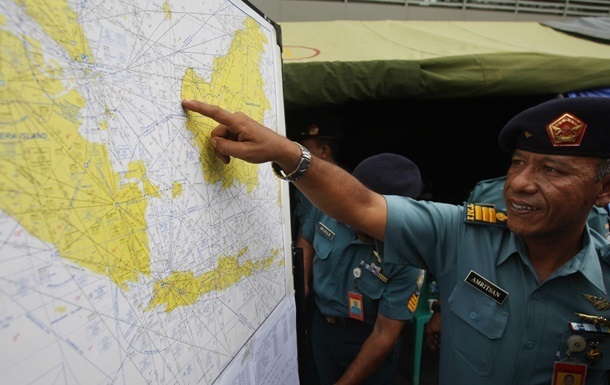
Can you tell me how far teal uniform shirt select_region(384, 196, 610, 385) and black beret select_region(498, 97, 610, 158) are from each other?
323 mm

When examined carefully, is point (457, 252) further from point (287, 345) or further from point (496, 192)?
point (496, 192)

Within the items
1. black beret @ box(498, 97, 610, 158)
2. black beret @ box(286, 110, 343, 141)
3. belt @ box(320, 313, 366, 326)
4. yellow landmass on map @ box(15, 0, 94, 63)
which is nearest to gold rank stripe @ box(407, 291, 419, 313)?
belt @ box(320, 313, 366, 326)

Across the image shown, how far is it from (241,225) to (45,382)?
0.54 metres

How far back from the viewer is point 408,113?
386 cm

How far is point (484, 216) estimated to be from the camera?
4.18ft

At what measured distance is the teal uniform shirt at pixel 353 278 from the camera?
172 centimetres

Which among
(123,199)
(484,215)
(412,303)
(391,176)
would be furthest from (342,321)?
(123,199)

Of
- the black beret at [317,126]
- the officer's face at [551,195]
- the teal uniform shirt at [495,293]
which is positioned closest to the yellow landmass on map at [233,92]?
the teal uniform shirt at [495,293]

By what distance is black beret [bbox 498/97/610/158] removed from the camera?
3.38ft

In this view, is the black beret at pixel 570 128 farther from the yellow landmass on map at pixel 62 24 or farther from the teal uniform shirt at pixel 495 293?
the yellow landmass on map at pixel 62 24

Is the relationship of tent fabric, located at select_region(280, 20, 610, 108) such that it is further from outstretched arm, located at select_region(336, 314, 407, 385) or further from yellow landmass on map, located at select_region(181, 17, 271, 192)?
outstretched arm, located at select_region(336, 314, 407, 385)

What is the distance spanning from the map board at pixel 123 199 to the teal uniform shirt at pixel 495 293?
0.64 m

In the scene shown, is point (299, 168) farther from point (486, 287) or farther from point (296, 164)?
point (486, 287)

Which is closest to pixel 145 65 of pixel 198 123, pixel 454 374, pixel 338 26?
pixel 198 123
